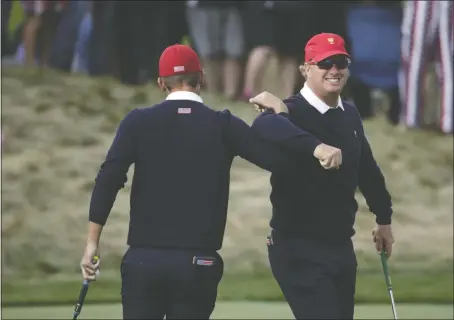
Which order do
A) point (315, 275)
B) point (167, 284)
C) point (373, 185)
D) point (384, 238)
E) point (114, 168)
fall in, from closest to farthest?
point (167, 284), point (114, 168), point (315, 275), point (373, 185), point (384, 238)

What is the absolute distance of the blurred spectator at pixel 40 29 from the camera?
1293cm

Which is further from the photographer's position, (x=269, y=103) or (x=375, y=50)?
(x=375, y=50)

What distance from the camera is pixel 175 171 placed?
5.05 meters

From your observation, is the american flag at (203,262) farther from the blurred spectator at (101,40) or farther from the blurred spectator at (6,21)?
the blurred spectator at (101,40)

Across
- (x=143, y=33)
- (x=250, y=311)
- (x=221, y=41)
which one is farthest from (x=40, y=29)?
(x=250, y=311)

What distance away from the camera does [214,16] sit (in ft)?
43.3

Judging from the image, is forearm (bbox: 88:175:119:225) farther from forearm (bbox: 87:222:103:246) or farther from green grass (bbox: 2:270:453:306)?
green grass (bbox: 2:270:453:306)

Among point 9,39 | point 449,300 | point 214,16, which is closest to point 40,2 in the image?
point 9,39

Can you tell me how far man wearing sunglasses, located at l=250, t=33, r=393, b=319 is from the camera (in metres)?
5.43

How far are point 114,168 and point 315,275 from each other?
92cm

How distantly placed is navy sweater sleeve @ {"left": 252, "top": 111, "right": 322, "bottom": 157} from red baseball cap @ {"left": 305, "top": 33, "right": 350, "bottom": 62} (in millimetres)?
403

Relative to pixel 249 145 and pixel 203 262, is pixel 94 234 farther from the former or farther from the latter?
pixel 249 145

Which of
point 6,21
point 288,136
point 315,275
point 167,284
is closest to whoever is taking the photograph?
point 167,284

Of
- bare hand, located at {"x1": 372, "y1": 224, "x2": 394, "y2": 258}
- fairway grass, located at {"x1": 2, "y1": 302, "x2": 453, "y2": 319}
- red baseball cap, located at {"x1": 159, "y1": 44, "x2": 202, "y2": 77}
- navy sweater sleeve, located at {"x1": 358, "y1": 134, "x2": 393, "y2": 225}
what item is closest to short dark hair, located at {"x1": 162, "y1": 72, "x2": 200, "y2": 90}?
red baseball cap, located at {"x1": 159, "y1": 44, "x2": 202, "y2": 77}
